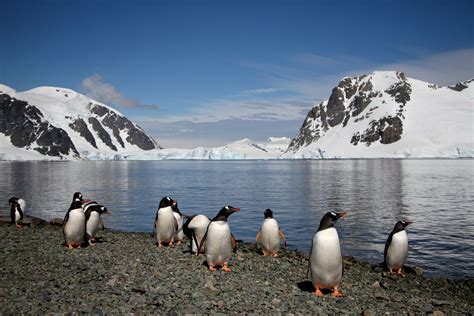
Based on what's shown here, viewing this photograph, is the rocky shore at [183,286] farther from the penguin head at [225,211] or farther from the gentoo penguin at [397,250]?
the penguin head at [225,211]

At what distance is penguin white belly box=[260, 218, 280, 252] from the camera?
16.1 metres

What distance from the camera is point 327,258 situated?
A: 1055cm

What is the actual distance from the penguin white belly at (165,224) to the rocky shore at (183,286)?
70cm

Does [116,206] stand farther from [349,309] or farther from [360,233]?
[349,309]

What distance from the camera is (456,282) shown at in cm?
1507

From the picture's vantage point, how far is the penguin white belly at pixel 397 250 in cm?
1470

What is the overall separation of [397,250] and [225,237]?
248 inches

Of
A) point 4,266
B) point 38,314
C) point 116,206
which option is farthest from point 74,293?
point 116,206

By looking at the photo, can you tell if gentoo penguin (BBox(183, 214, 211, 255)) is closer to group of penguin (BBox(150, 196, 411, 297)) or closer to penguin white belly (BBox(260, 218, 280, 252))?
group of penguin (BBox(150, 196, 411, 297))

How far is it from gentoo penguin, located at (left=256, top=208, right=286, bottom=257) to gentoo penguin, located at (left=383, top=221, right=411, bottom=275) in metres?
3.71

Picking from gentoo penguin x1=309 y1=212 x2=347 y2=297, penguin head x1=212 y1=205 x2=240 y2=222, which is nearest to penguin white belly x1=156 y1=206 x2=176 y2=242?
penguin head x1=212 y1=205 x2=240 y2=222

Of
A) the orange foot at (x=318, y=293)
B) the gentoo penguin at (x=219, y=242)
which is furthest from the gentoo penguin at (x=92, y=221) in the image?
the orange foot at (x=318, y=293)

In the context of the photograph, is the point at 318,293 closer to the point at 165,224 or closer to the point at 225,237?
the point at 225,237

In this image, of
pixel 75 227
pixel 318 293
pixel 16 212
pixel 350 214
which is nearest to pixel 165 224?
pixel 75 227
